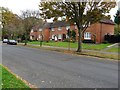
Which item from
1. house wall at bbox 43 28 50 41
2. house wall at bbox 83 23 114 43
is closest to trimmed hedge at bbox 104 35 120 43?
house wall at bbox 83 23 114 43

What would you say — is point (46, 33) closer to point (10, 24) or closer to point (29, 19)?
point (10, 24)

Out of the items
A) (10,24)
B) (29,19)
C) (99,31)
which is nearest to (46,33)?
(10,24)

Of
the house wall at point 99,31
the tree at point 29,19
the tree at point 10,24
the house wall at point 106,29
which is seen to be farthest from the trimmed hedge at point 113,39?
the tree at point 10,24

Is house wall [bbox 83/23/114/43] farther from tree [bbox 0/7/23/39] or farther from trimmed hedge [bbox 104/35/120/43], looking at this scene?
tree [bbox 0/7/23/39]

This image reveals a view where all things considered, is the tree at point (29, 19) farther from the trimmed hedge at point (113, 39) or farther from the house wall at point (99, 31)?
the trimmed hedge at point (113, 39)

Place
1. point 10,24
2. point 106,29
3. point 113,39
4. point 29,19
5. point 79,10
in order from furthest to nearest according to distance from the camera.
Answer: point 10,24 < point 106,29 < point 29,19 < point 113,39 < point 79,10

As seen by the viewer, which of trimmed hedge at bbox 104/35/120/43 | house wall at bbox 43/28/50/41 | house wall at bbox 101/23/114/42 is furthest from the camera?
house wall at bbox 43/28/50/41

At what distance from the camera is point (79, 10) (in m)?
32.4

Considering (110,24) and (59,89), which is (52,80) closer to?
(59,89)

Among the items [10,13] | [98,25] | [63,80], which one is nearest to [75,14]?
[63,80]

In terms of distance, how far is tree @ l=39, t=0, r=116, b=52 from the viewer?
32013mm

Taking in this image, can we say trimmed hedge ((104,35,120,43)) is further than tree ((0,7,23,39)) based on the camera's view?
No

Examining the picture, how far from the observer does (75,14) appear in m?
32.4

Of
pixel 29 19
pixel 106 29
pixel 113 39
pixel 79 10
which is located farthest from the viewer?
pixel 106 29
